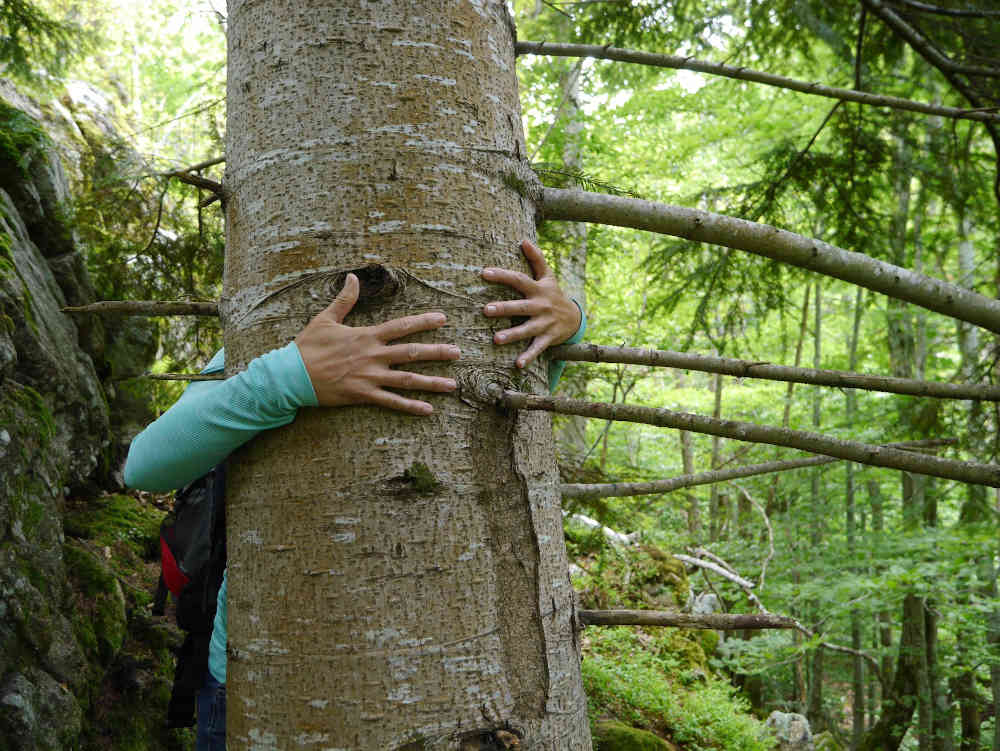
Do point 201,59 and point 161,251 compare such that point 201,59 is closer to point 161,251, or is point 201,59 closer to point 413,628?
point 161,251

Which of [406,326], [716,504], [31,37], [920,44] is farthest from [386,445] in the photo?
[716,504]

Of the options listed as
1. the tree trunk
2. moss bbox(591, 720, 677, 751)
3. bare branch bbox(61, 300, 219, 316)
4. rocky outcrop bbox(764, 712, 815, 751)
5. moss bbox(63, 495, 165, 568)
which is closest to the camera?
bare branch bbox(61, 300, 219, 316)

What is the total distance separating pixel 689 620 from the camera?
4.56 feet

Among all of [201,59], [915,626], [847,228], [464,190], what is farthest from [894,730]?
[201,59]

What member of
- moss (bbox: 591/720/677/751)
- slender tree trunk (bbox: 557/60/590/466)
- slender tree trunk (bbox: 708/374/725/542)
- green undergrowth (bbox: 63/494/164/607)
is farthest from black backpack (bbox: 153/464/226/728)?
slender tree trunk (bbox: 708/374/725/542)

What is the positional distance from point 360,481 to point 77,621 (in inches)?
103

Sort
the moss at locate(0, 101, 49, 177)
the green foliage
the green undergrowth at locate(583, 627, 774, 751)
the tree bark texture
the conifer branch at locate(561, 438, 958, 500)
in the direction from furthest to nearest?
1. the green undergrowth at locate(583, 627, 774, 751)
2. the green foliage
3. the moss at locate(0, 101, 49, 177)
4. the conifer branch at locate(561, 438, 958, 500)
5. the tree bark texture

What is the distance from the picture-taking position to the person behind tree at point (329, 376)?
1.19 meters

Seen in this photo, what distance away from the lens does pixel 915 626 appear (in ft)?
28.3

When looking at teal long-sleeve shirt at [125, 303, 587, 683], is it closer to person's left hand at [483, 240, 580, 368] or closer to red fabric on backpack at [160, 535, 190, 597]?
person's left hand at [483, 240, 580, 368]

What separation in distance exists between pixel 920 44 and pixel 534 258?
2105 millimetres

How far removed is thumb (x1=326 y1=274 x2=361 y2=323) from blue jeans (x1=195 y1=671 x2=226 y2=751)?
1292 mm

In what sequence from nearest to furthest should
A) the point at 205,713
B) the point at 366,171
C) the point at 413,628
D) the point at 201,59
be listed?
the point at 413,628 → the point at 366,171 → the point at 205,713 → the point at 201,59

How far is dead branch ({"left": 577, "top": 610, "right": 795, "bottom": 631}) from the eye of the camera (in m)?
1.34
